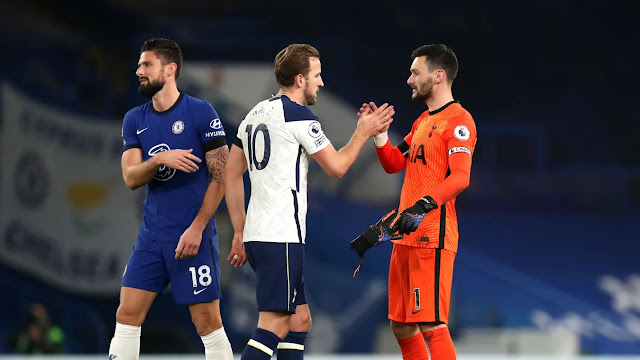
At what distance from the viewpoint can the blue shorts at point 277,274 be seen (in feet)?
11.9

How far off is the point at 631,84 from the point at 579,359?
3.19 m

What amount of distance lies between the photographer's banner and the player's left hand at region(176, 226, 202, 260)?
5572 millimetres

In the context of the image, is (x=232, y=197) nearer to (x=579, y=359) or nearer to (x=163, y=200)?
(x=163, y=200)

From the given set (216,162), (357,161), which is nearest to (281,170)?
(216,162)

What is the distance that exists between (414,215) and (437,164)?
39cm

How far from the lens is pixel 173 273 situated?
4.08 metres

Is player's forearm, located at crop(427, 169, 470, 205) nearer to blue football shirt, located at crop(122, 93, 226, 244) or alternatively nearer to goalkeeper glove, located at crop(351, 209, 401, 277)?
goalkeeper glove, located at crop(351, 209, 401, 277)

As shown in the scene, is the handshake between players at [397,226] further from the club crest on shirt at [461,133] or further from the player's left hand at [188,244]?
the player's left hand at [188,244]

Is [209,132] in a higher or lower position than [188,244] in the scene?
higher

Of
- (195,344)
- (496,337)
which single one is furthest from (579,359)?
(195,344)

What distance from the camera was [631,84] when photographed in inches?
381

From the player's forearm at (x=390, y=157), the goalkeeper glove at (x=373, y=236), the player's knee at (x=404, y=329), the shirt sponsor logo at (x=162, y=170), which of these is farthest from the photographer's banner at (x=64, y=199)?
the goalkeeper glove at (x=373, y=236)

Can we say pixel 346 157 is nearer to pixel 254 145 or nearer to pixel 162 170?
pixel 254 145

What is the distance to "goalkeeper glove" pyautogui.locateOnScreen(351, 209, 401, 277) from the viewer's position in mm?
3828
